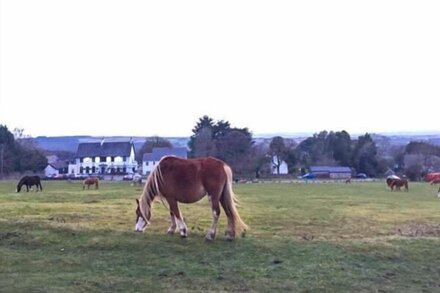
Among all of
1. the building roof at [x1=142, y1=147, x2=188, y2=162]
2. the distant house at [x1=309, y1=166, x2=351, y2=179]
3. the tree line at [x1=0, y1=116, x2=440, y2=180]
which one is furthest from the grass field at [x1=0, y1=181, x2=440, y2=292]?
the building roof at [x1=142, y1=147, x2=188, y2=162]

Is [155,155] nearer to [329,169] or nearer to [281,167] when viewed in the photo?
[281,167]

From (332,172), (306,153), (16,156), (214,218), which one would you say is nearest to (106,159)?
(16,156)

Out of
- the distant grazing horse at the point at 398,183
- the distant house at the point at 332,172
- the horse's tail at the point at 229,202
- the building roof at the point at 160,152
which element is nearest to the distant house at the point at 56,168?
the building roof at the point at 160,152

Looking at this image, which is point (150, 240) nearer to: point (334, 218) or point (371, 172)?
point (334, 218)

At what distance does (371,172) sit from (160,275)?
81329 mm

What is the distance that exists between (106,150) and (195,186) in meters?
95.3

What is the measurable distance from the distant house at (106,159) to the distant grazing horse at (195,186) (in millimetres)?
91375

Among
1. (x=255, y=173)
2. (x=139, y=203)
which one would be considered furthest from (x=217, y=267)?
(x=255, y=173)

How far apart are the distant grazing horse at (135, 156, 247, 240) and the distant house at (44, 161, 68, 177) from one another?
3459 inches

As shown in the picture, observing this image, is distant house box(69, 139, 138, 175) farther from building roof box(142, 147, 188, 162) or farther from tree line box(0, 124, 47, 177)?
tree line box(0, 124, 47, 177)

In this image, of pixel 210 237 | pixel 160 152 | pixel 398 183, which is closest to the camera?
pixel 210 237

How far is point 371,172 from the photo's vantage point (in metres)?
87.1

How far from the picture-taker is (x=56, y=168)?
10388 cm

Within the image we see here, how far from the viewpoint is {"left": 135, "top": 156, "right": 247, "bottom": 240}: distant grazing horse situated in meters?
11.9
